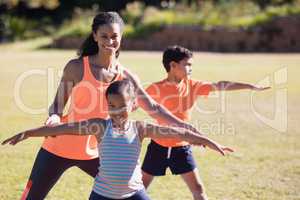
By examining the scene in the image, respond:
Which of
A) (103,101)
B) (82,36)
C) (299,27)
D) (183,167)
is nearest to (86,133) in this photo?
(103,101)

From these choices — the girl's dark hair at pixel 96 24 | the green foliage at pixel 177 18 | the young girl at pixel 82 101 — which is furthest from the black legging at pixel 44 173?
the green foliage at pixel 177 18

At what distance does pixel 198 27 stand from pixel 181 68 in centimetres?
2424

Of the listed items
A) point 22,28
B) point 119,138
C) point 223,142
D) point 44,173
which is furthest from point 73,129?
point 22,28

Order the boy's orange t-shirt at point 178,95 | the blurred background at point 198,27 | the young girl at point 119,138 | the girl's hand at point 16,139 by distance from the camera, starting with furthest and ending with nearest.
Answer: the blurred background at point 198,27 < the boy's orange t-shirt at point 178,95 < the young girl at point 119,138 < the girl's hand at point 16,139

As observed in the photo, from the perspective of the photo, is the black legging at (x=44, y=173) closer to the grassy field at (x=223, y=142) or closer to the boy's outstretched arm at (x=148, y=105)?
the boy's outstretched arm at (x=148, y=105)

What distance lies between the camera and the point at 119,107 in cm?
366

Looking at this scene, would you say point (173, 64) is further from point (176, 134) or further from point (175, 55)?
point (176, 134)

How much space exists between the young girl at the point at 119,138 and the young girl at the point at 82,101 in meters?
0.48

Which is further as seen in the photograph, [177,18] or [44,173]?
[177,18]

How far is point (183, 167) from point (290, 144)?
14.4ft

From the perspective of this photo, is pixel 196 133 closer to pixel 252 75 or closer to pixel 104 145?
pixel 104 145

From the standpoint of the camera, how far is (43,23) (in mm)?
39719

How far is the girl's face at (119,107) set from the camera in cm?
364

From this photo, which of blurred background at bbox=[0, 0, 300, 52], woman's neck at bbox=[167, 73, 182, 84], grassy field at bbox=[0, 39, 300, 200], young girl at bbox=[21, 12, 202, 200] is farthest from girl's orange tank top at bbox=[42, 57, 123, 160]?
blurred background at bbox=[0, 0, 300, 52]
